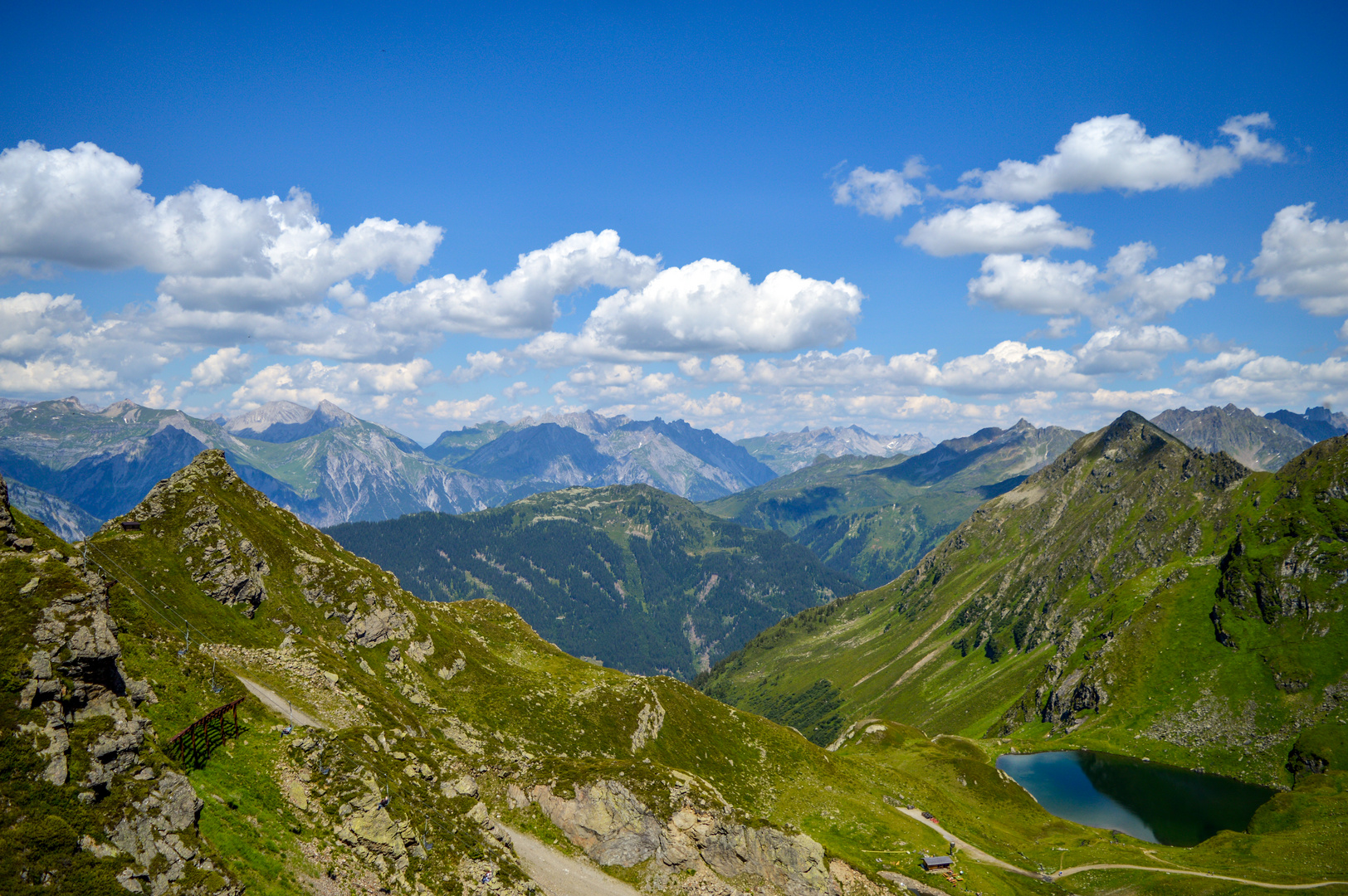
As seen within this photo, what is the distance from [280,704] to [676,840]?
39.0m

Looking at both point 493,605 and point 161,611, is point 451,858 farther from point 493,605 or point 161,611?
point 493,605

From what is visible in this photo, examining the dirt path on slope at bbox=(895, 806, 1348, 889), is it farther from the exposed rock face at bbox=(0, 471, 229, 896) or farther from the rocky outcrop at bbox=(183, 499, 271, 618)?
the rocky outcrop at bbox=(183, 499, 271, 618)

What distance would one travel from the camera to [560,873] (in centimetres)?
5753

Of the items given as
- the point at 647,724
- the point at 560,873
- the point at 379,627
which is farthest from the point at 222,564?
the point at 560,873

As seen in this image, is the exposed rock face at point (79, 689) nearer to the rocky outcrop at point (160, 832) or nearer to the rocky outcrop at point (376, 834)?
the rocky outcrop at point (160, 832)

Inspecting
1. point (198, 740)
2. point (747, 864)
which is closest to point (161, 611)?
point (198, 740)

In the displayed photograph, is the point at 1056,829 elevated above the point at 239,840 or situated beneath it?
situated beneath

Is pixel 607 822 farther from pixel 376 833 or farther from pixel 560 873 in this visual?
pixel 376 833

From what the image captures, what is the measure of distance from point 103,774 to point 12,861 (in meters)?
5.93

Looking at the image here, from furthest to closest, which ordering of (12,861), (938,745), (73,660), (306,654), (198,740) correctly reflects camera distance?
(938,745) → (306,654) → (198,740) → (73,660) → (12,861)

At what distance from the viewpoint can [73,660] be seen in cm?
3766

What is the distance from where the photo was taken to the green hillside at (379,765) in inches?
1377

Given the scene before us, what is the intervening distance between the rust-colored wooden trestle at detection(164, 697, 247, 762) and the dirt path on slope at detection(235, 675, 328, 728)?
13.8m

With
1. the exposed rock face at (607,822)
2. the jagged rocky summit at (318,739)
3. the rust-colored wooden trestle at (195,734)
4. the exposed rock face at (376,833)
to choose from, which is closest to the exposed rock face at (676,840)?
the exposed rock face at (607,822)
